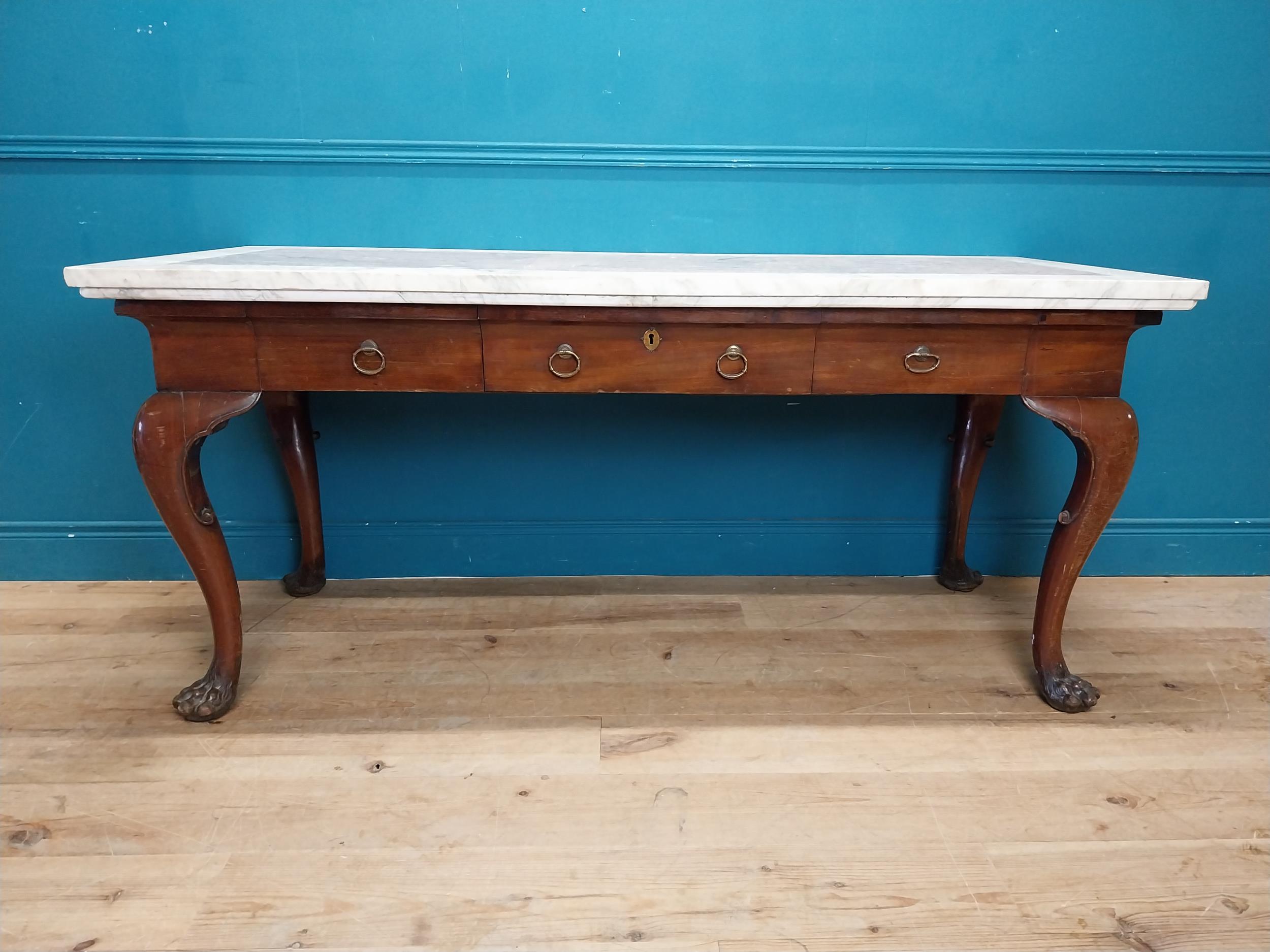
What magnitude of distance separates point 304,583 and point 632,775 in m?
1.16

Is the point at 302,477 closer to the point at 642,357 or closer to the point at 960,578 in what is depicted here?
the point at 642,357

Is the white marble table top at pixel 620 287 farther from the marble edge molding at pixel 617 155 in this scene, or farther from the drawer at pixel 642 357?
the marble edge molding at pixel 617 155

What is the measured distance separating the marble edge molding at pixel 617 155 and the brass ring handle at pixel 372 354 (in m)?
0.75

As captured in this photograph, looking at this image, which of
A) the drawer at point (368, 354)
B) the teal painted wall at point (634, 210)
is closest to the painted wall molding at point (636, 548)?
the teal painted wall at point (634, 210)

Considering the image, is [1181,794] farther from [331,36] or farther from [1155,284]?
[331,36]

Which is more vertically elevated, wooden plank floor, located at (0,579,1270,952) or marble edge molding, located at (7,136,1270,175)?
marble edge molding, located at (7,136,1270,175)

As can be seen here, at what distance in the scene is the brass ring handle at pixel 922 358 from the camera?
4.92 ft

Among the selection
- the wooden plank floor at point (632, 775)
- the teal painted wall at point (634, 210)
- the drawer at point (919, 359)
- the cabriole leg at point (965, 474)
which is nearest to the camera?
the wooden plank floor at point (632, 775)

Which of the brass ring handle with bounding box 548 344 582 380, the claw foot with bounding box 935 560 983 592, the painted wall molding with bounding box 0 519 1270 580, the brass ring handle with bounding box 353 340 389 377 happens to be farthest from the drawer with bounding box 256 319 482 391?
the claw foot with bounding box 935 560 983 592

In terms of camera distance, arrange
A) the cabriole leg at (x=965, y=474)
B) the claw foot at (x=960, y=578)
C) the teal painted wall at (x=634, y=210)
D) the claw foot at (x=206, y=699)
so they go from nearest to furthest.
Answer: the claw foot at (x=206, y=699), the teal painted wall at (x=634, y=210), the cabriole leg at (x=965, y=474), the claw foot at (x=960, y=578)

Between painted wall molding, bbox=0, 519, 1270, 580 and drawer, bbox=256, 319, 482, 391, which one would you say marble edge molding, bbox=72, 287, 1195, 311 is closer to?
drawer, bbox=256, 319, 482, 391

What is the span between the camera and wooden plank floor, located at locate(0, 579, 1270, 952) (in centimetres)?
118

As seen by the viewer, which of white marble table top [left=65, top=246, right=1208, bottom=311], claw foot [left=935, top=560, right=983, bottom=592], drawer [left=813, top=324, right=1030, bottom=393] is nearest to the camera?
white marble table top [left=65, top=246, right=1208, bottom=311]

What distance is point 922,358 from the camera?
1.51 meters
